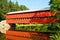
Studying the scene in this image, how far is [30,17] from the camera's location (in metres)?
12.2

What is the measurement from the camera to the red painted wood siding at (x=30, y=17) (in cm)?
1088

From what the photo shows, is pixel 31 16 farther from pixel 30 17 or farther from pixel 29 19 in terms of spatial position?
pixel 29 19

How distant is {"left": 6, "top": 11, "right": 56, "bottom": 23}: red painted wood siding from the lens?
10.9 meters

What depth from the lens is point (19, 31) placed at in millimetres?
12742

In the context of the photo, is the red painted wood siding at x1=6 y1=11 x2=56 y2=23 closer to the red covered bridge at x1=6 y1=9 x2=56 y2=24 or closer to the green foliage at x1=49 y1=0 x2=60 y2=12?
the red covered bridge at x1=6 y1=9 x2=56 y2=24

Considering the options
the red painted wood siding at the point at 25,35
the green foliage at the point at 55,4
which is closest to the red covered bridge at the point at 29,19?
the red painted wood siding at the point at 25,35

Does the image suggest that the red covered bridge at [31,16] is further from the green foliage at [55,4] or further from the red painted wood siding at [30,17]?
the green foliage at [55,4]

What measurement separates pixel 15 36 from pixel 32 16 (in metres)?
2.07

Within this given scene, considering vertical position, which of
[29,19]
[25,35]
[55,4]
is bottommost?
[25,35]

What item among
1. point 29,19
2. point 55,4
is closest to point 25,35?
point 29,19

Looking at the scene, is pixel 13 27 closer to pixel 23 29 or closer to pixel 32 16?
pixel 23 29

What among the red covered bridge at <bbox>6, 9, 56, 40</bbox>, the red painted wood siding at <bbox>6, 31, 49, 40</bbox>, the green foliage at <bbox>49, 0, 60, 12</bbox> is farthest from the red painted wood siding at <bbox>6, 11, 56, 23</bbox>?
the green foliage at <bbox>49, 0, 60, 12</bbox>

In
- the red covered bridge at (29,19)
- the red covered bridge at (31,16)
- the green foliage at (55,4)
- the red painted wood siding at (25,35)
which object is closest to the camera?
the green foliage at (55,4)

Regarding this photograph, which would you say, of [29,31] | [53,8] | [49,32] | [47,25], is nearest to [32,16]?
[29,31]
